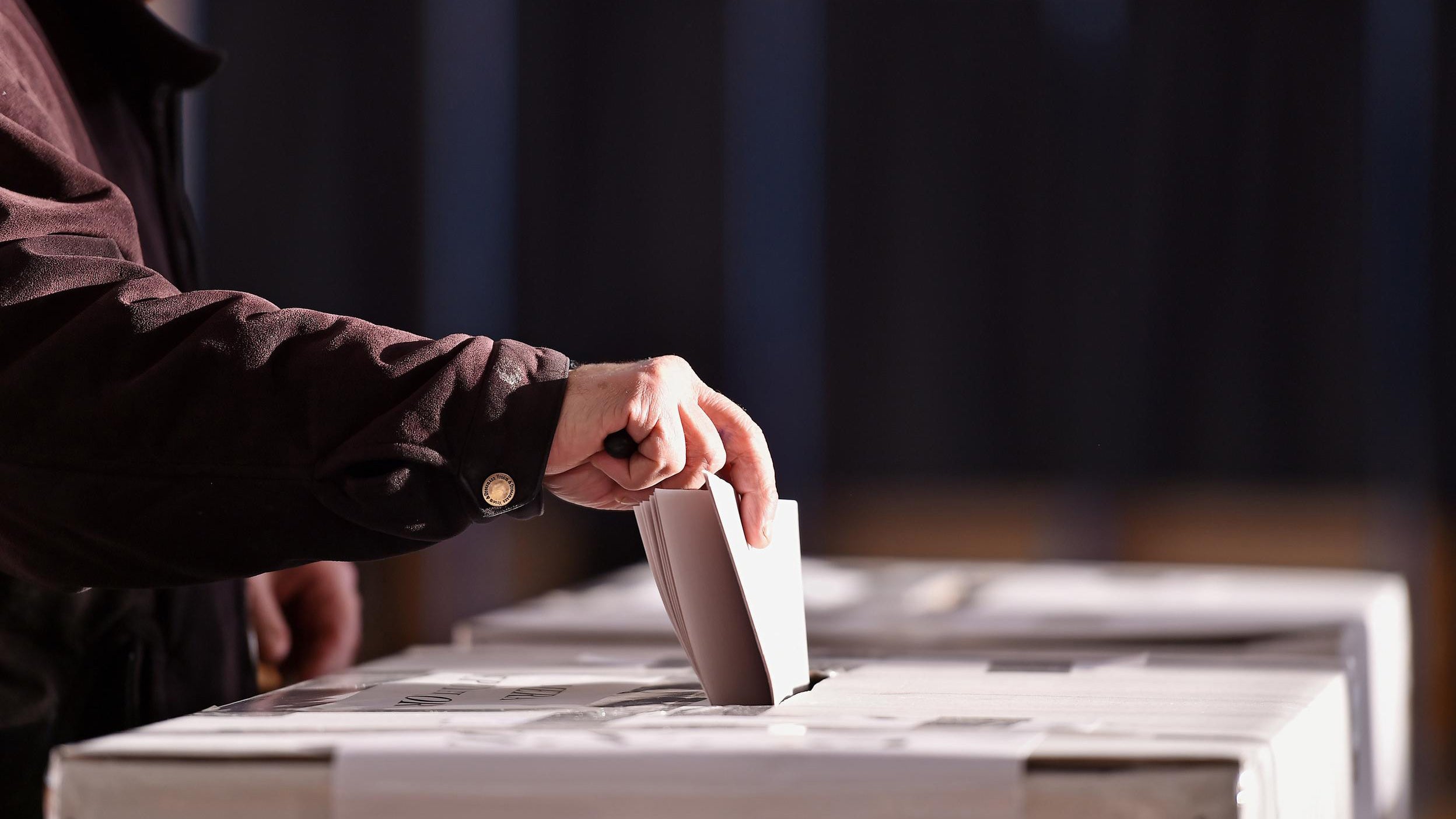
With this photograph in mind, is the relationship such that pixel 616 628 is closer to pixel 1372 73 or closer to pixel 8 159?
pixel 8 159

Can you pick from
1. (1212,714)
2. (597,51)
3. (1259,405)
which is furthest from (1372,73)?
(1212,714)

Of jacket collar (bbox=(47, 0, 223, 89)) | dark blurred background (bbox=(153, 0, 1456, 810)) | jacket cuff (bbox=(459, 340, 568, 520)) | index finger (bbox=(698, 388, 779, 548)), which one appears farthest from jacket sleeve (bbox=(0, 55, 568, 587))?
dark blurred background (bbox=(153, 0, 1456, 810))

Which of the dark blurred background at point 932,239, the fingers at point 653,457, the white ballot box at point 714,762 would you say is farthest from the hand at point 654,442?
the dark blurred background at point 932,239

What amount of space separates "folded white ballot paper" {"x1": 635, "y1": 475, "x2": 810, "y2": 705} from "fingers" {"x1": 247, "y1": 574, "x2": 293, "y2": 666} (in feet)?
1.73

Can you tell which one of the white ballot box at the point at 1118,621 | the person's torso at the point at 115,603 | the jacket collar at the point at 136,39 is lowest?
the white ballot box at the point at 1118,621

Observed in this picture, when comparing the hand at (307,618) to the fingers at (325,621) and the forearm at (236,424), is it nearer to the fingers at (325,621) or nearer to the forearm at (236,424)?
the fingers at (325,621)

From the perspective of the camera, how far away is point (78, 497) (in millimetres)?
698

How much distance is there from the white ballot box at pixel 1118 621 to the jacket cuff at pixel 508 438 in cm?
45

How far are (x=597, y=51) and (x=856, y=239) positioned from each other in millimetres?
699

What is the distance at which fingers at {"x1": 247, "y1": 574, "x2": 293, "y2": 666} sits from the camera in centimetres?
121

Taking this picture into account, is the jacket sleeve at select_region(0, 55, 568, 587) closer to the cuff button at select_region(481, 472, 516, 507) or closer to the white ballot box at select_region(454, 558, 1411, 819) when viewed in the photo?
the cuff button at select_region(481, 472, 516, 507)

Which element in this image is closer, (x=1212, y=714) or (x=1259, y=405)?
(x=1212, y=714)

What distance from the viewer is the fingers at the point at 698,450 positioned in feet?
2.48

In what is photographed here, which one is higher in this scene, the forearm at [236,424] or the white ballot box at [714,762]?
the forearm at [236,424]
